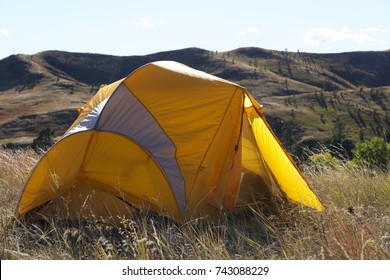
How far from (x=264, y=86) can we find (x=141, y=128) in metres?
112

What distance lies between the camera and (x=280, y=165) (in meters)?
6.58

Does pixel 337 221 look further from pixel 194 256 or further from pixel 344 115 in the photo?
pixel 344 115

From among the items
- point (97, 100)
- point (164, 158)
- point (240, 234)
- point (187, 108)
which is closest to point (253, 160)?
point (187, 108)

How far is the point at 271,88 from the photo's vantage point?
4523 inches

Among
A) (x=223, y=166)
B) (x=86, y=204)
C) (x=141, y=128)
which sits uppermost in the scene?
(x=141, y=128)

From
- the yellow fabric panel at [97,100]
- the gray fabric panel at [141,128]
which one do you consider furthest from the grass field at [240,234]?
the yellow fabric panel at [97,100]

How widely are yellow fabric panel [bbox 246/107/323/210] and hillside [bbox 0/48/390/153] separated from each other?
2307 inches

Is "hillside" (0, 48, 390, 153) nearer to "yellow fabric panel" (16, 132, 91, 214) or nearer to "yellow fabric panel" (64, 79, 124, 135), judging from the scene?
"yellow fabric panel" (64, 79, 124, 135)

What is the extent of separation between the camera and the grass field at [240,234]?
12.0 feet

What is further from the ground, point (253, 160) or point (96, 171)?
point (253, 160)

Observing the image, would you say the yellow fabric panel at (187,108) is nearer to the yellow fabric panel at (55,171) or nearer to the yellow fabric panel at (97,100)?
the yellow fabric panel at (97,100)

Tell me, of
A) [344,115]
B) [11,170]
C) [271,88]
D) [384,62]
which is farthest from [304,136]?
[384,62]

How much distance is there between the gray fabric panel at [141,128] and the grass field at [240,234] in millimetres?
612

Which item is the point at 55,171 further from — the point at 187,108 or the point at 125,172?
the point at 187,108
